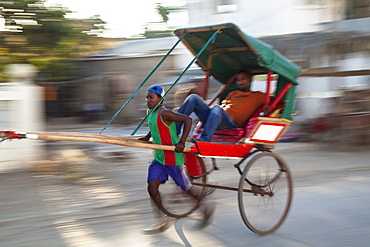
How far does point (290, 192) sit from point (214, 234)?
1.00 metres

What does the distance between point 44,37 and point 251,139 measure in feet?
16.7

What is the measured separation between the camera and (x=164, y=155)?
471 centimetres

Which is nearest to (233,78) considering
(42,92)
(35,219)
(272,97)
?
(272,97)

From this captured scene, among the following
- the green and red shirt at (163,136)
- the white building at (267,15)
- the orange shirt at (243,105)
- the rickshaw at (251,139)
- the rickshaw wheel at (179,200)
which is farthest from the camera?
the white building at (267,15)

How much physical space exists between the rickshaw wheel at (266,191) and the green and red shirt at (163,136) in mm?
793

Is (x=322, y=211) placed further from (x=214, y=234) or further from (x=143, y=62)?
(x=143, y=62)

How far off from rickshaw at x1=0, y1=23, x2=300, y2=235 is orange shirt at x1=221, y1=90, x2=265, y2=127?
0.08 meters

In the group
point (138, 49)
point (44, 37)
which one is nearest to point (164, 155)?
point (44, 37)

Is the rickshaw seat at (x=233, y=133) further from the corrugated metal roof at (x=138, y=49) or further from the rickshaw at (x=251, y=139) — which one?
the corrugated metal roof at (x=138, y=49)

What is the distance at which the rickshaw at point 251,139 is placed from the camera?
482 cm

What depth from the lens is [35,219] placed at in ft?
18.3

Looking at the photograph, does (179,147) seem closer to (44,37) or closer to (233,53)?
(233,53)

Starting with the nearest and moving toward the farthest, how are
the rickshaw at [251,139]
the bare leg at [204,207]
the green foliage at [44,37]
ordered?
the rickshaw at [251,139] < the bare leg at [204,207] < the green foliage at [44,37]

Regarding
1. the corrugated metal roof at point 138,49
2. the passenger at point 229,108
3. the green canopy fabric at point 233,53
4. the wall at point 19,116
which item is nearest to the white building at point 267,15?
the corrugated metal roof at point 138,49
